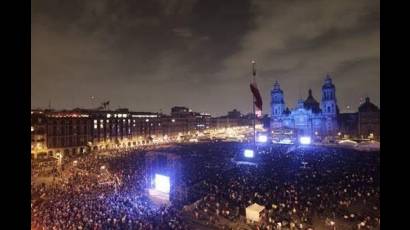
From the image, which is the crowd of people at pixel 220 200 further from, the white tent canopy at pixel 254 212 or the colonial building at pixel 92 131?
the colonial building at pixel 92 131

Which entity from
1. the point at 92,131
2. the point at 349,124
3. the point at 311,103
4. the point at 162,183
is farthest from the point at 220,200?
the point at 311,103

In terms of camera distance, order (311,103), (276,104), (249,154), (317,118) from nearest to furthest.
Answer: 1. (249,154)
2. (317,118)
3. (276,104)
4. (311,103)

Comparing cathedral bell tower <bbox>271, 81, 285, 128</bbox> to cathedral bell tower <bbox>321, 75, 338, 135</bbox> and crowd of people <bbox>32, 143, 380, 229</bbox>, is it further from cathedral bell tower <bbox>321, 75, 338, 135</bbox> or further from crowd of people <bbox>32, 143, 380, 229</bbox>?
crowd of people <bbox>32, 143, 380, 229</bbox>

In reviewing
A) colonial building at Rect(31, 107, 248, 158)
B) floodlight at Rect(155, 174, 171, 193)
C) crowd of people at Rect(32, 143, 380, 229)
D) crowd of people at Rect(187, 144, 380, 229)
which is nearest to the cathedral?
colonial building at Rect(31, 107, 248, 158)

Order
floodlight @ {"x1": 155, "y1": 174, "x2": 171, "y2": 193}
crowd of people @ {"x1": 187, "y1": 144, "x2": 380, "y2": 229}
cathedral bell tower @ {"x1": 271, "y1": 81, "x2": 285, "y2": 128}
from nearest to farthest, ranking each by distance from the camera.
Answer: crowd of people @ {"x1": 187, "y1": 144, "x2": 380, "y2": 229}
floodlight @ {"x1": 155, "y1": 174, "x2": 171, "y2": 193}
cathedral bell tower @ {"x1": 271, "y1": 81, "x2": 285, "y2": 128}

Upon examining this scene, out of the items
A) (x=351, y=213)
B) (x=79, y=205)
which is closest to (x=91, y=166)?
(x=79, y=205)

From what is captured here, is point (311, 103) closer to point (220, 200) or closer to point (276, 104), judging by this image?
point (276, 104)
